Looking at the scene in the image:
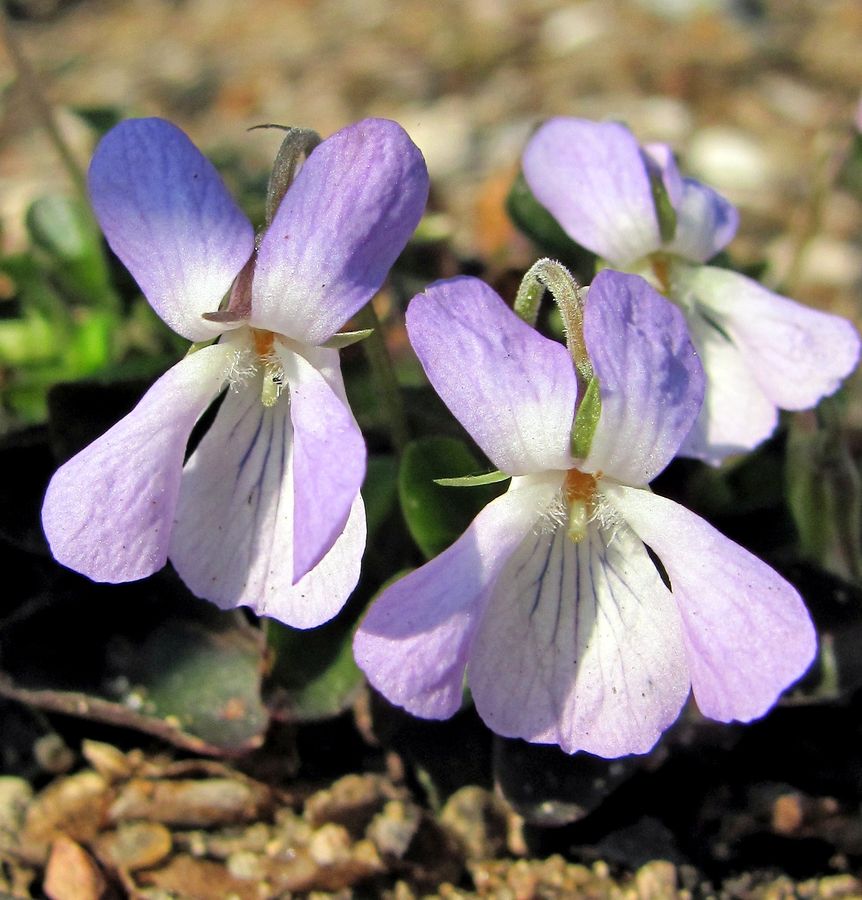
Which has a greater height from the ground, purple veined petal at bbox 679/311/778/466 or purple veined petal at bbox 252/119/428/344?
purple veined petal at bbox 252/119/428/344

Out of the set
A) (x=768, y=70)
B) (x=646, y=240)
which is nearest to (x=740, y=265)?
(x=646, y=240)

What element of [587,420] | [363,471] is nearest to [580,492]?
[587,420]

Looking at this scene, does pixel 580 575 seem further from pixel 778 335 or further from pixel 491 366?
pixel 778 335

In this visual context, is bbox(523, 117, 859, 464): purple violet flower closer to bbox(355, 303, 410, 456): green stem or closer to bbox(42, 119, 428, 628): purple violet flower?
bbox(355, 303, 410, 456): green stem

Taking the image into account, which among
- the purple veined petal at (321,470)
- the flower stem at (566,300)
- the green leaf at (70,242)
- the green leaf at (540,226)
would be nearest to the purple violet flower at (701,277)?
the flower stem at (566,300)

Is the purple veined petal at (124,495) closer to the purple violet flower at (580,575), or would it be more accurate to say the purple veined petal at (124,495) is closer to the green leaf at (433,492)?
the purple violet flower at (580,575)

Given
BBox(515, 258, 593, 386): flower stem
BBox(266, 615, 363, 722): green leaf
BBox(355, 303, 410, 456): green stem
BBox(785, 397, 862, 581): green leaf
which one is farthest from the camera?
BBox(785, 397, 862, 581): green leaf

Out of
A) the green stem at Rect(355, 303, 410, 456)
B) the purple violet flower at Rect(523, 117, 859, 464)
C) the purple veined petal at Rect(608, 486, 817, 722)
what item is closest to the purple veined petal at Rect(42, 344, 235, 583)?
the green stem at Rect(355, 303, 410, 456)

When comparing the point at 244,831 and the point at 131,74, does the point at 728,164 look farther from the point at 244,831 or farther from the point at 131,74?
the point at 244,831
